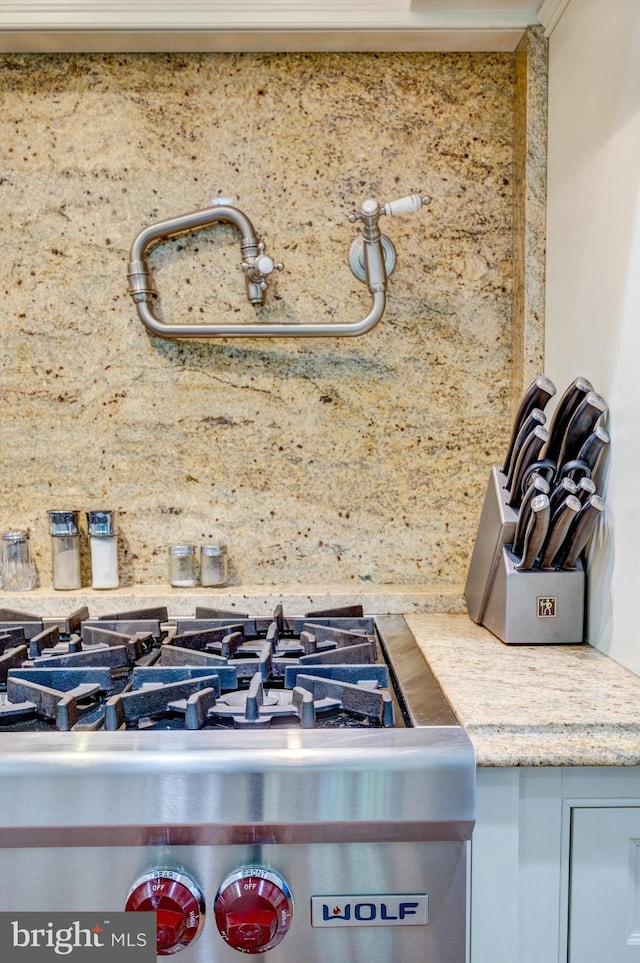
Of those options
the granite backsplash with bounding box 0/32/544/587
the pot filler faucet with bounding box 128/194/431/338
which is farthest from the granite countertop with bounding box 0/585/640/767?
the pot filler faucet with bounding box 128/194/431/338

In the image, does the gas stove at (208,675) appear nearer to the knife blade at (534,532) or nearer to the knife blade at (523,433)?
the knife blade at (534,532)

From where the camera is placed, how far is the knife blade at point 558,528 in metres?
1.02

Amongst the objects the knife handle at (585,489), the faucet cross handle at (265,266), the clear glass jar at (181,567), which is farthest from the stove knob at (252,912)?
the faucet cross handle at (265,266)

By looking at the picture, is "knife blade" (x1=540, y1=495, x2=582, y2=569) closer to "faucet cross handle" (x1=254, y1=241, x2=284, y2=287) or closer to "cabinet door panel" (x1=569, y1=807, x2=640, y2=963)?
"cabinet door panel" (x1=569, y1=807, x2=640, y2=963)

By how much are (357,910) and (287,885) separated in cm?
7

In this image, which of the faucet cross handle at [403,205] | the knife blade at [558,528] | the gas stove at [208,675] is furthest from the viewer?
the faucet cross handle at [403,205]

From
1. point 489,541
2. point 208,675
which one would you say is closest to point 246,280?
point 489,541

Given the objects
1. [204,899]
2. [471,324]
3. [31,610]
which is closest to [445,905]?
[204,899]

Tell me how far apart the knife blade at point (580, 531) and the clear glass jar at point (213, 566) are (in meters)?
0.64

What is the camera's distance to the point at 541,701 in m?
0.84

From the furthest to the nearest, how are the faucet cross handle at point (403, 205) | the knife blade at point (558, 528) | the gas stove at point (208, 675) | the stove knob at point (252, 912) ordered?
1. the faucet cross handle at point (403, 205)
2. the knife blade at point (558, 528)
3. the gas stove at point (208, 675)
4. the stove knob at point (252, 912)

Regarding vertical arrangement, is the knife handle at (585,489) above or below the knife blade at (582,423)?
below

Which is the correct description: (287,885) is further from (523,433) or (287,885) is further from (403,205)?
(403,205)

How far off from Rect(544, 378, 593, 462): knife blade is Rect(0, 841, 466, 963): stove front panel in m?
0.66
